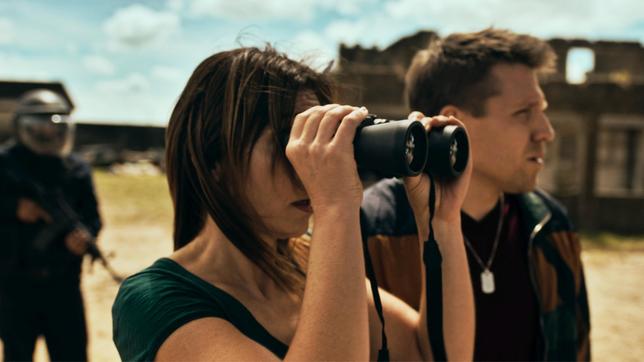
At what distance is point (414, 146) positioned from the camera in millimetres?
1212

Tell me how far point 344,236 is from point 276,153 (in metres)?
0.27

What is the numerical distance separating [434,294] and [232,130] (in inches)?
24.4

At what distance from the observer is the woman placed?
1.04m

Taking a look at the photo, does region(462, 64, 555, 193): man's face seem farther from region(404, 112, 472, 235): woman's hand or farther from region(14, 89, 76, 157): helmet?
region(14, 89, 76, 157): helmet

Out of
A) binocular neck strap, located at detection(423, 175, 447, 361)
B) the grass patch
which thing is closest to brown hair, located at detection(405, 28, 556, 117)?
binocular neck strap, located at detection(423, 175, 447, 361)

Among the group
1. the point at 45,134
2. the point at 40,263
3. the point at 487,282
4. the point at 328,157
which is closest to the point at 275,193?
the point at 328,157

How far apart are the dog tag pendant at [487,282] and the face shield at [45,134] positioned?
296 cm

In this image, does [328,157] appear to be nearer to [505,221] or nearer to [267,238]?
[267,238]

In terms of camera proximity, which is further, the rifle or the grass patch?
the grass patch

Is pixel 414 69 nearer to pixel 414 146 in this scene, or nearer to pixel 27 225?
pixel 414 146

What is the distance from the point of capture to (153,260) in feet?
30.0

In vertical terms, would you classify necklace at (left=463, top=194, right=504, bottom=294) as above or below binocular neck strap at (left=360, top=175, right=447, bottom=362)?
below

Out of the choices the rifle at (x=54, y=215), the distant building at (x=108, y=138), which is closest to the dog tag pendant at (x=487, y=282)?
the rifle at (x=54, y=215)

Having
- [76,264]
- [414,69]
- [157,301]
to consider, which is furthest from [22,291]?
[157,301]
